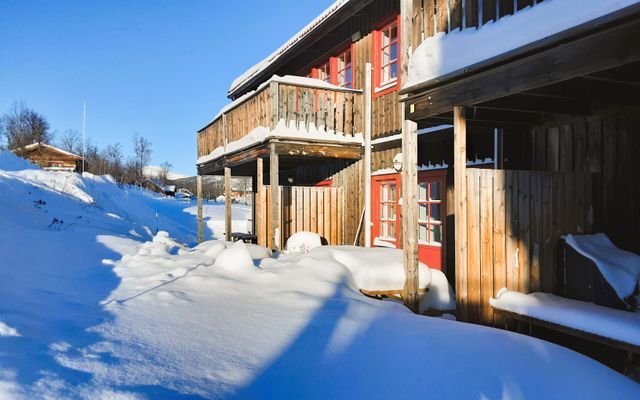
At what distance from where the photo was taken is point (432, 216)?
24.3 ft

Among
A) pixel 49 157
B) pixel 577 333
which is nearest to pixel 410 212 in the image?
pixel 577 333

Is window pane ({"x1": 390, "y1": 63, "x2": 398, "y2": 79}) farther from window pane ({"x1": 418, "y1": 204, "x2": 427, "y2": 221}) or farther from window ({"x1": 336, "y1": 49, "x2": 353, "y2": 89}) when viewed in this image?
window pane ({"x1": 418, "y1": 204, "x2": 427, "y2": 221})

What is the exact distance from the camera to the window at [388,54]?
8180 mm

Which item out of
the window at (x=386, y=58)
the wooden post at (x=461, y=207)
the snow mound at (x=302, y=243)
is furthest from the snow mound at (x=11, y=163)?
the wooden post at (x=461, y=207)

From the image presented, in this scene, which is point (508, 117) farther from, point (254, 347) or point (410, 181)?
point (254, 347)

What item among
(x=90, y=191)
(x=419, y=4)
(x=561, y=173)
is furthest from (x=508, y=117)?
(x=90, y=191)

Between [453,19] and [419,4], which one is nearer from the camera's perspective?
[453,19]

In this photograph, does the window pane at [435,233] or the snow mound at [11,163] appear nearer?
the window pane at [435,233]

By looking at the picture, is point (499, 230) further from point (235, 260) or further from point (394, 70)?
point (394, 70)

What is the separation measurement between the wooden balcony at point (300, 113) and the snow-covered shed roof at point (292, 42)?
1701 mm

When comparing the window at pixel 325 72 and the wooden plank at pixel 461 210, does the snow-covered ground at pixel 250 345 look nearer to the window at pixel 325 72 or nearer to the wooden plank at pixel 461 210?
the wooden plank at pixel 461 210

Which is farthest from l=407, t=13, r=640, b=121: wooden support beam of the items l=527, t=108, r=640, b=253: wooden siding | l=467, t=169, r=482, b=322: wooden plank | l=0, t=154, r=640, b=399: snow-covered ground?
l=0, t=154, r=640, b=399: snow-covered ground

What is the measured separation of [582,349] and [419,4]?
13.9ft

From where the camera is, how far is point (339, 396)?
8.12ft
